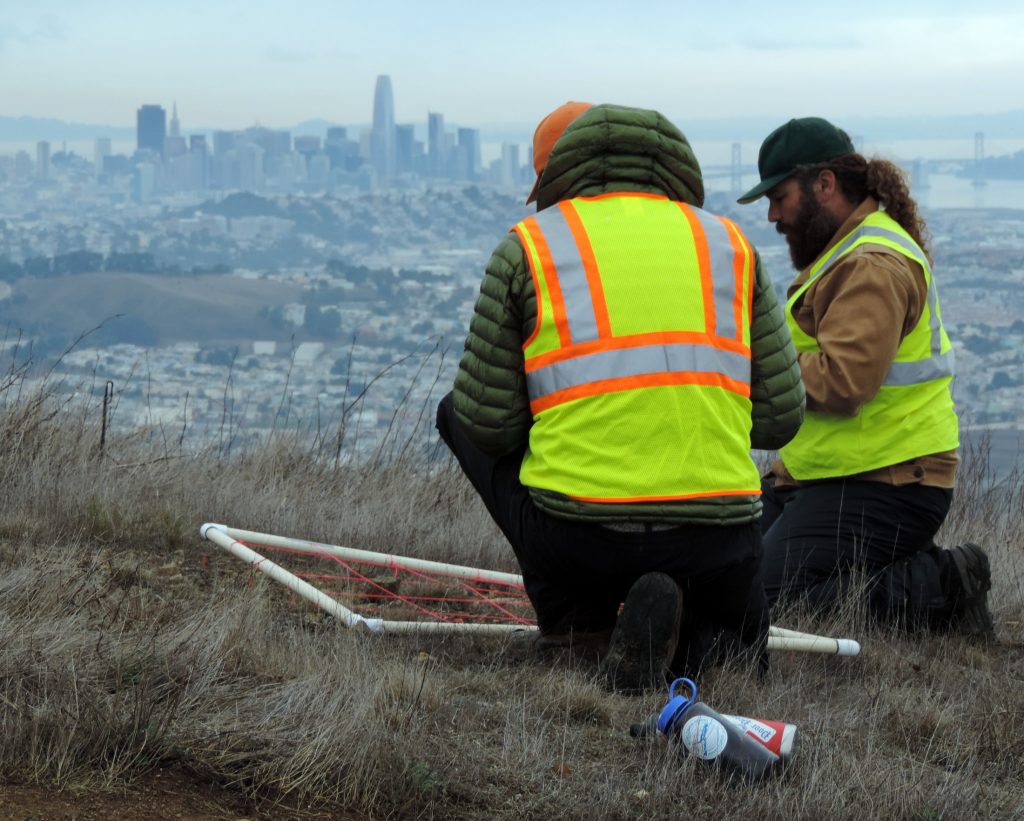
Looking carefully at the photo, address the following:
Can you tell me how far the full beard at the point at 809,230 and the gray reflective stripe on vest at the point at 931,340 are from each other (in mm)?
191

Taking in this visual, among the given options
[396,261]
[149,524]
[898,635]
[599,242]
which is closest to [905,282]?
[898,635]

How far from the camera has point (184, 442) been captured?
282 inches

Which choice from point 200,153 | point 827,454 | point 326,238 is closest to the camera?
point 827,454

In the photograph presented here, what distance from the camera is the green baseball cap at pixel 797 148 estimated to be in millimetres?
4910

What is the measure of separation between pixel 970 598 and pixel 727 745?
6.58 ft

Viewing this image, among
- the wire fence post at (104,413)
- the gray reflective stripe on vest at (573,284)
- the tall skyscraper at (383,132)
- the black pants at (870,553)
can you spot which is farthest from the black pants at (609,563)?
the tall skyscraper at (383,132)

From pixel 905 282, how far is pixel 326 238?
2303 inches

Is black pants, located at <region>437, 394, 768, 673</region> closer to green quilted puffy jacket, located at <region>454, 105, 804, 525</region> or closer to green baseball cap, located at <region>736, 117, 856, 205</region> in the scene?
green quilted puffy jacket, located at <region>454, 105, 804, 525</region>

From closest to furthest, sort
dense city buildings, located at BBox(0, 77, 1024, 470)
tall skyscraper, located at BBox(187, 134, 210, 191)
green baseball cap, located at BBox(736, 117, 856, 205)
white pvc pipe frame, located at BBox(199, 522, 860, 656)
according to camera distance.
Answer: white pvc pipe frame, located at BBox(199, 522, 860, 656), green baseball cap, located at BBox(736, 117, 856, 205), dense city buildings, located at BBox(0, 77, 1024, 470), tall skyscraper, located at BBox(187, 134, 210, 191)

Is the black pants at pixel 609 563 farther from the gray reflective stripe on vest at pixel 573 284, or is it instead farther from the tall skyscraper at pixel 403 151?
the tall skyscraper at pixel 403 151

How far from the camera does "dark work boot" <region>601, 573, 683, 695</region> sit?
3.55 meters

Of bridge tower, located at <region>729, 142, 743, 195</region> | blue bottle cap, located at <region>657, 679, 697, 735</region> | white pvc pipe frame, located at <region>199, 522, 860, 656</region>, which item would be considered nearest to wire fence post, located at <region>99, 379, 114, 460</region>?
white pvc pipe frame, located at <region>199, 522, 860, 656</region>

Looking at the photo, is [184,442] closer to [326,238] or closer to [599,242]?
[599,242]

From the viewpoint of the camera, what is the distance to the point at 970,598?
466 centimetres
